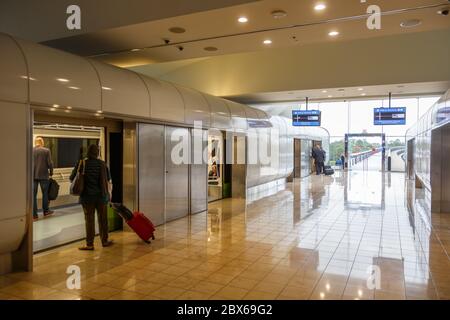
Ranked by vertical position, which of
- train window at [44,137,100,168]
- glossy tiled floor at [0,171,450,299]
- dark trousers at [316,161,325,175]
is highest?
train window at [44,137,100,168]

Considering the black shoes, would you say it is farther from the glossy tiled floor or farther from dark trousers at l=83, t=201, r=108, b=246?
dark trousers at l=83, t=201, r=108, b=246

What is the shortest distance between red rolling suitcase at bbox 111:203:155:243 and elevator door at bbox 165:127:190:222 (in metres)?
1.68

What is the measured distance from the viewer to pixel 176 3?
16.9 ft

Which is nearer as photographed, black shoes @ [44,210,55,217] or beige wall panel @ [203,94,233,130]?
black shoes @ [44,210,55,217]

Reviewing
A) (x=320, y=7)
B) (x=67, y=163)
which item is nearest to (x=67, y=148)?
(x=67, y=163)

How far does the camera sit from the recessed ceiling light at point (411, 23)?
17.7ft

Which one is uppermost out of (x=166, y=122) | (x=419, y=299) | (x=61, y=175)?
(x=166, y=122)

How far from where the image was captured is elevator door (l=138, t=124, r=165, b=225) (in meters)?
6.75

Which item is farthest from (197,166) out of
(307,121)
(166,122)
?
(307,121)

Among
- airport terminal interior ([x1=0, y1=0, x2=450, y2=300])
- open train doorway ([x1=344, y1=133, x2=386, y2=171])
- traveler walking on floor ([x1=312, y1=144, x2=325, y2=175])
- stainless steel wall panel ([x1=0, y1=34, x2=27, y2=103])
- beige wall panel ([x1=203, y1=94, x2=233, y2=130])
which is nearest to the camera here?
stainless steel wall panel ([x1=0, y1=34, x2=27, y2=103])

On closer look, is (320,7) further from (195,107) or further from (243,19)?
(195,107)

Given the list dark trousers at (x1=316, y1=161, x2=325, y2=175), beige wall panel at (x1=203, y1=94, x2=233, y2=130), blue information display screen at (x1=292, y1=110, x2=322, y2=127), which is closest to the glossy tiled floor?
beige wall panel at (x1=203, y1=94, x2=233, y2=130)

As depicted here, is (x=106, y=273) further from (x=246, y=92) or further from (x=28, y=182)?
(x=246, y=92)

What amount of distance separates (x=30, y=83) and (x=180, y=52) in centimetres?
343
